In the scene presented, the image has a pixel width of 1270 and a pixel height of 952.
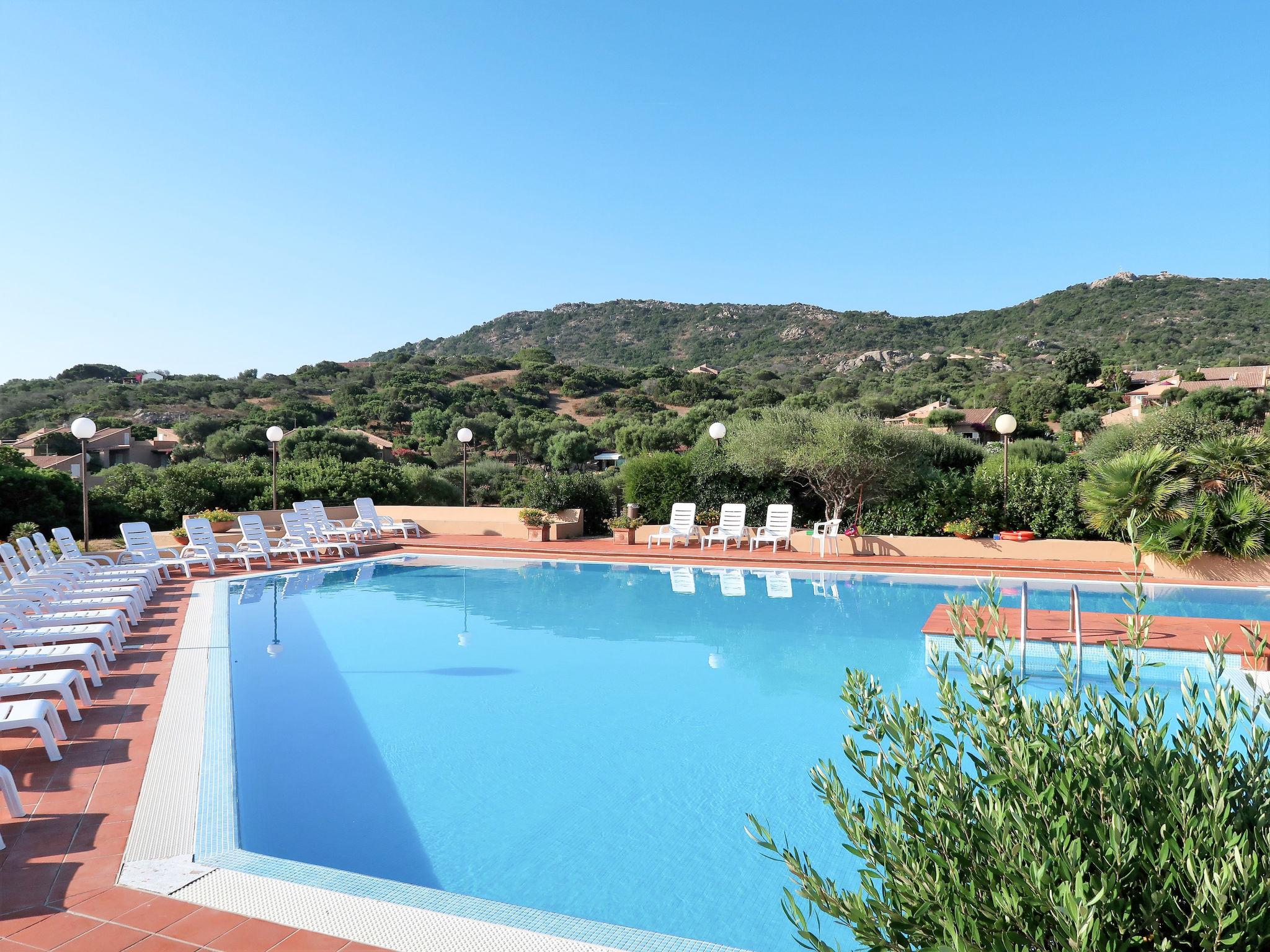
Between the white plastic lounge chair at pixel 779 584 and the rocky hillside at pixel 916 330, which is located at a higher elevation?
the rocky hillside at pixel 916 330

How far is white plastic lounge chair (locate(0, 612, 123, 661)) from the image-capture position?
20.9ft

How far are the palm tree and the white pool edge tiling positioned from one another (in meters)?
10.5

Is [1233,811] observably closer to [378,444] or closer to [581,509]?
[581,509]

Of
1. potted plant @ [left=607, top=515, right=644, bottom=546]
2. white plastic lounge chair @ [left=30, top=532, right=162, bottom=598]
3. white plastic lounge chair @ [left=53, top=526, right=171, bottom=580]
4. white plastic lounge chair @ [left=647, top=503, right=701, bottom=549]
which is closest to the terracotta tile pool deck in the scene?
white plastic lounge chair @ [left=30, top=532, right=162, bottom=598]

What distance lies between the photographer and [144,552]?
468 inches

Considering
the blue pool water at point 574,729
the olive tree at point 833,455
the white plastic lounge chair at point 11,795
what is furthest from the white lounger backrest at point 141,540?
the olive tree at point 833,455

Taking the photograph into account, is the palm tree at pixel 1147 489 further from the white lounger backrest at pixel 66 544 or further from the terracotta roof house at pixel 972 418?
the terracotta roof house at pixel 972 418

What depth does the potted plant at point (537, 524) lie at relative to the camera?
1606cm

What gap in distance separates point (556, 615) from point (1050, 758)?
8763mm

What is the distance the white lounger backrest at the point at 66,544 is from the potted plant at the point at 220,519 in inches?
122

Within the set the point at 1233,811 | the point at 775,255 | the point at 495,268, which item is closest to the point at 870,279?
the point at 775,255

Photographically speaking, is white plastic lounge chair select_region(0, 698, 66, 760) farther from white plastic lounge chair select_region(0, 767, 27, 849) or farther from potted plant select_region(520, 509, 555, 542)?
potted plant select_region(520, 509, 555, 542)

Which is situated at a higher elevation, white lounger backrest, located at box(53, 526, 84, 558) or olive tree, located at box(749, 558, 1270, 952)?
olive tree, located at box(749, 558, 1270, 952)

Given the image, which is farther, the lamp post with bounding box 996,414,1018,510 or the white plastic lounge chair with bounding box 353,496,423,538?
the white plastic lounge chair with bounding box 353,496,423,538
